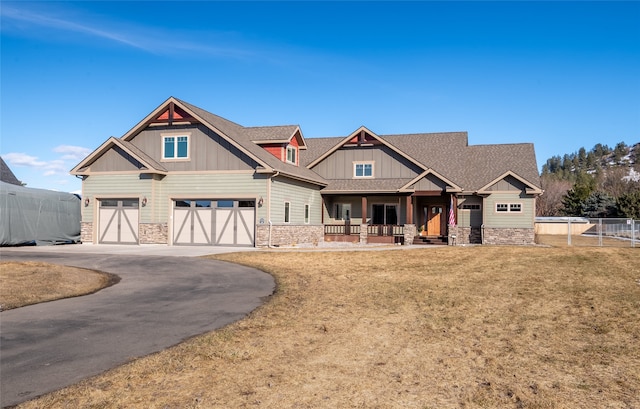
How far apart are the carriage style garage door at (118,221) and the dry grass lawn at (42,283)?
462 inches

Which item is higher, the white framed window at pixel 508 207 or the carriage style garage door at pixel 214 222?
the white framed window at pixel 508 207

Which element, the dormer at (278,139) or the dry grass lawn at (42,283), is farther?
the dormer at (278,139)

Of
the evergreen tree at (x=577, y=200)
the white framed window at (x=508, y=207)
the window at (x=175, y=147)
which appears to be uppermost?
the window at (x=175, y=147)

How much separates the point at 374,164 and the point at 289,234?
8.39 m

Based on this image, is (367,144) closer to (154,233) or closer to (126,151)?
(154,233)

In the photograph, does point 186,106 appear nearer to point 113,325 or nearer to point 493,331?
point 113,325

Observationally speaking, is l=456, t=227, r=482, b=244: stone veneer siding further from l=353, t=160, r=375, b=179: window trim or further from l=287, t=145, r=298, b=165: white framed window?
l=287, t=145, r=298, b=165: white framed window

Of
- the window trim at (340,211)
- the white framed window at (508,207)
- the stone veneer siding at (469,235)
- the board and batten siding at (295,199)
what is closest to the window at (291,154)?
the board and batten siding at (295,199)

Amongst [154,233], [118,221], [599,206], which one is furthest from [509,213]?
[599,206]

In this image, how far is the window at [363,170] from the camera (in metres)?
32.1

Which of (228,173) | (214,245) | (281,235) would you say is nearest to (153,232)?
(214,245)

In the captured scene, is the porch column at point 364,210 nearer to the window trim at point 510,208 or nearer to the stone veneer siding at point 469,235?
→ the stone veneer siding at point 469,235

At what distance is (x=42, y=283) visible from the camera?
40.4ft

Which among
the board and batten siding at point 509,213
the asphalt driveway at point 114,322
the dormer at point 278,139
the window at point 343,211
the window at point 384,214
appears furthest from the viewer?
the window at point 343,211
